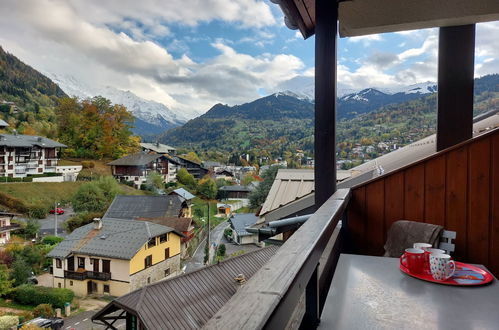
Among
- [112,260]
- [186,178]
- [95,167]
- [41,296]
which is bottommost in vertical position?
[41,296]

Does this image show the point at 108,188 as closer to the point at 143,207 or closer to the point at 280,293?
the point at 143,207

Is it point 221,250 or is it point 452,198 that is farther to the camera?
point 221,250

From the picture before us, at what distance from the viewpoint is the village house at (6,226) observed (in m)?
13.8

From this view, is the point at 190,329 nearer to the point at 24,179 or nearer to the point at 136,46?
the point at 24,179

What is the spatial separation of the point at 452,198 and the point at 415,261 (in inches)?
27.7

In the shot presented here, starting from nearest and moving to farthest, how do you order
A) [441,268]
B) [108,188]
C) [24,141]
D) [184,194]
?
[441,268], [24,141], [108,188], [184,194]

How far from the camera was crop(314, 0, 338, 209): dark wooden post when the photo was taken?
4.62 feet

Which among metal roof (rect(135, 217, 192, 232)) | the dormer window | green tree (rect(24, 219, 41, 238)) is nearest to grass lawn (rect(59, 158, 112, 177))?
green tree (rect(24, 219, 41, 238))

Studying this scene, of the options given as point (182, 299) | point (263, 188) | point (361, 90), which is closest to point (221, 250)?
point (263, 188)

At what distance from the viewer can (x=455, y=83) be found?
157 centimetres

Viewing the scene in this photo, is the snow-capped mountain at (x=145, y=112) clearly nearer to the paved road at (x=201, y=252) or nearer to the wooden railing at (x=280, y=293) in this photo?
the paved road at (x=201, y=252)

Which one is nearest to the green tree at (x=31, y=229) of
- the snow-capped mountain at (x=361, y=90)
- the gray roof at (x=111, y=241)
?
the gray roof at (x=111, y=241)

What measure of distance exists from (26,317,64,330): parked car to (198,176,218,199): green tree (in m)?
11.1

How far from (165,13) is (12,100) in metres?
24.2
